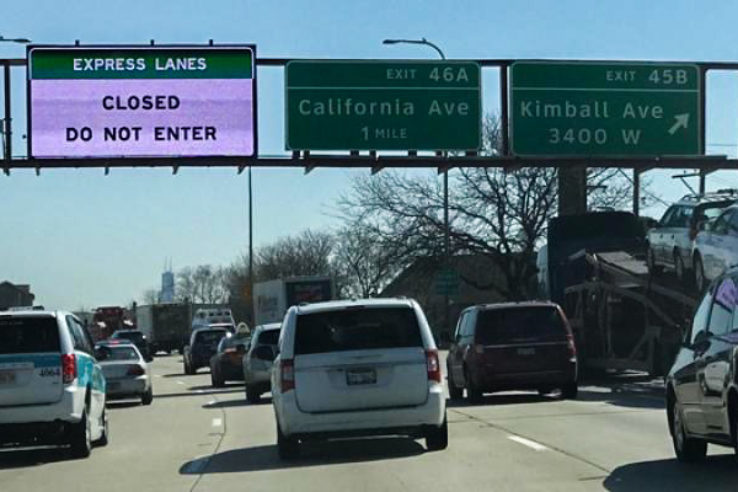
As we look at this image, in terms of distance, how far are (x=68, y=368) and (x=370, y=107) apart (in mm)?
11812

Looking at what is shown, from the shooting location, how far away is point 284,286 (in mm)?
50875

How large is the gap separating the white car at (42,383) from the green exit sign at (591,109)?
42.5 ft

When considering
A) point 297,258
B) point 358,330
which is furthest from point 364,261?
point 358,330

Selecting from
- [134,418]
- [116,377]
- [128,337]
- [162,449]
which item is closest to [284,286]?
[128,337]

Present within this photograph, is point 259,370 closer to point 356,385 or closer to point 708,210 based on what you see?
point 708,210

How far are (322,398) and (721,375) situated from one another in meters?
4.87

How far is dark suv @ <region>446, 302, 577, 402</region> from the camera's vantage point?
2198cm

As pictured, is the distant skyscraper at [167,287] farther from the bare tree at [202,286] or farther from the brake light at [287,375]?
the brake light at [287,375]

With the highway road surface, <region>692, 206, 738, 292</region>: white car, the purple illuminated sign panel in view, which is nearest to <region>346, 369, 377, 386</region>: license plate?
the highway road surface

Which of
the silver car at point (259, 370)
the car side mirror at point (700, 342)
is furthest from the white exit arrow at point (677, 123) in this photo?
the car side mirror at point (700, 342)

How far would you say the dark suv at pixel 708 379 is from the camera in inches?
418

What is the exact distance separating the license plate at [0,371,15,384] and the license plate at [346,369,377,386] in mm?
4142

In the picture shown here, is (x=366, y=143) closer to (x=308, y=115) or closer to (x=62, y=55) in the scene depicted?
(x=308, y=115)

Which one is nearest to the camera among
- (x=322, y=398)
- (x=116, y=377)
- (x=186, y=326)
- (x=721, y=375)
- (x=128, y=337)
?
(x=721, y=375)
